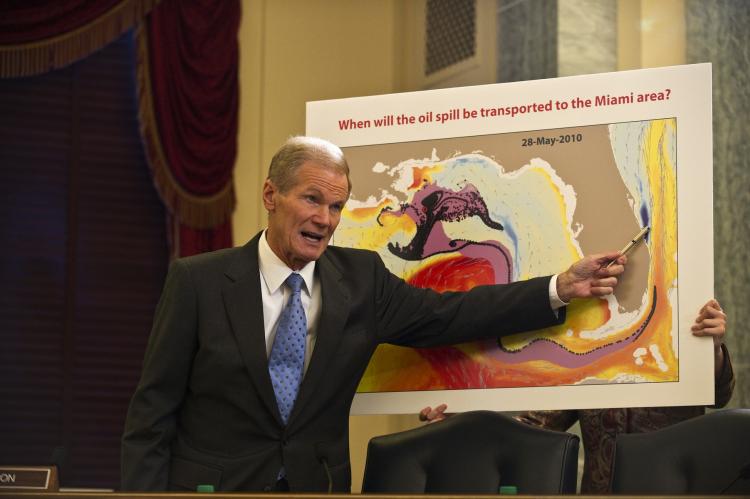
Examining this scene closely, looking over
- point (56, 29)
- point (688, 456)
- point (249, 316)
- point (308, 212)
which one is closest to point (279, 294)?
point (249, 316)

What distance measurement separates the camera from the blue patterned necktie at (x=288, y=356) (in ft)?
10.3

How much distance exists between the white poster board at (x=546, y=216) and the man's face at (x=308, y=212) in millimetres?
501

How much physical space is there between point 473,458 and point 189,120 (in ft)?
13.6

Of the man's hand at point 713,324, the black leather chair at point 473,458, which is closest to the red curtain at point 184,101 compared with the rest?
the black leather chair at point 473,458

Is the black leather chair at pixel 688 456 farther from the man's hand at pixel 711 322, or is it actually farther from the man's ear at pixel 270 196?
the man's ear at pixel 270 196

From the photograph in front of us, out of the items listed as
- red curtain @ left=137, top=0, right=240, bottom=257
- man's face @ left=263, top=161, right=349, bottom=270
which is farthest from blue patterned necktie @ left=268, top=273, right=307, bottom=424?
red curtain @ left=137, top=0, right=240, bottom=257

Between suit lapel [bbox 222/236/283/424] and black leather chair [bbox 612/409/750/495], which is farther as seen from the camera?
suit lapel [bbox 222/236/283/424]

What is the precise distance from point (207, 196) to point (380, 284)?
3483 mm

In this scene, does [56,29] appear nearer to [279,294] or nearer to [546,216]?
[279,294]

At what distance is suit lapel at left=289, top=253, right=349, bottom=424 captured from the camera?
3.14m

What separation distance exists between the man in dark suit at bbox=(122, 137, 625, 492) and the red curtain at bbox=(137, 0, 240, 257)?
3.42 m

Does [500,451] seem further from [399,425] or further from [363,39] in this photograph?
[363,39]

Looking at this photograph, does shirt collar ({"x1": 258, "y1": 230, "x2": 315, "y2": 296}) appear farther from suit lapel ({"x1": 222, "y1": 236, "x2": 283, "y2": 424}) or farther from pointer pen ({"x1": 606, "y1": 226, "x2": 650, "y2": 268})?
pointer pen ({"x1": 606, "y1": 226, "x2": 650, "y2": 268})

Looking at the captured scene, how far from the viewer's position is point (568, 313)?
3434mm
